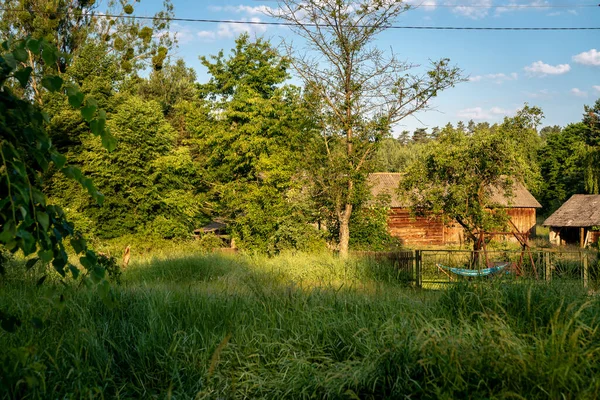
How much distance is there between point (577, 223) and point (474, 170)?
18157 millimetres

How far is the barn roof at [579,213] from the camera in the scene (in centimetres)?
3353

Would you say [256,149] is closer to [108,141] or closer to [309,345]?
[309,345]

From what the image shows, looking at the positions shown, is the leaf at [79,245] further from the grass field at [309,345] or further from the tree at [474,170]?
the tree at [474,170]

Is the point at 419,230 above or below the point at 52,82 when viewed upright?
below

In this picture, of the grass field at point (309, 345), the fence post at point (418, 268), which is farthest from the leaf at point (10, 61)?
the fence post at point (418, 268)

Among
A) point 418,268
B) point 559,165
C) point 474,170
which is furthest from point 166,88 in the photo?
point 559,165

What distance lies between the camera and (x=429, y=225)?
3553cm

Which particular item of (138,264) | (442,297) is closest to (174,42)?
(138,264)

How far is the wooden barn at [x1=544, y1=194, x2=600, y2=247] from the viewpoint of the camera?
33594 millimetres

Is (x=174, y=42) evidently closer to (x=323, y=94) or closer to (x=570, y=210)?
(x=323, y=94)

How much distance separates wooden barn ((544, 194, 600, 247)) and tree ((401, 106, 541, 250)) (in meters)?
17.0

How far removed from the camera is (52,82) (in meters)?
2.81

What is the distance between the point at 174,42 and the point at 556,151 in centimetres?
3541

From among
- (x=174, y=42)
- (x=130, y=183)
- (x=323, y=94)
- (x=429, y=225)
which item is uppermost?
(x=174, y=42)
